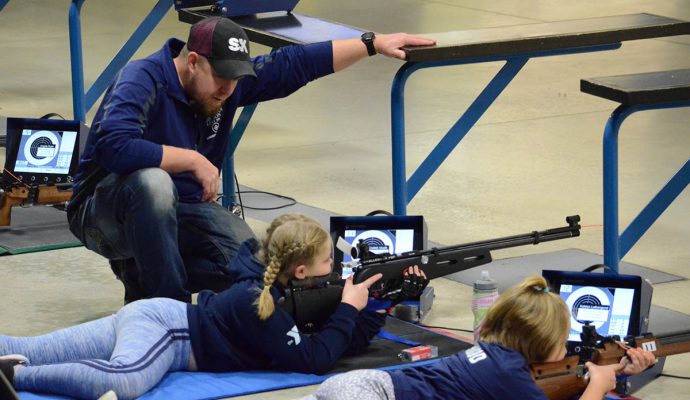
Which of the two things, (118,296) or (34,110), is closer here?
(118,296)

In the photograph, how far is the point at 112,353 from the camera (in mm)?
4156

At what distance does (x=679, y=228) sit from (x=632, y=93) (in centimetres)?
182

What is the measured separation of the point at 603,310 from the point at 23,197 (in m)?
3.04

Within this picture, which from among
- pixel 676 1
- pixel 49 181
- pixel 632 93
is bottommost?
pixel 49 181

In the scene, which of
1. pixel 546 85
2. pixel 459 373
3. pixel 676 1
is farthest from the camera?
pixel 676 1

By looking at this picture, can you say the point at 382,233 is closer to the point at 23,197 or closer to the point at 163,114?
the point at 163,114

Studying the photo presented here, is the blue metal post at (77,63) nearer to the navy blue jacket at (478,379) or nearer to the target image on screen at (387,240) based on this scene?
the target image on screen at (387,240)

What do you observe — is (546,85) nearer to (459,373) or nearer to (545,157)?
(545,157)

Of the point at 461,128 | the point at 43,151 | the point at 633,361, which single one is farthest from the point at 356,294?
the point at 43,151

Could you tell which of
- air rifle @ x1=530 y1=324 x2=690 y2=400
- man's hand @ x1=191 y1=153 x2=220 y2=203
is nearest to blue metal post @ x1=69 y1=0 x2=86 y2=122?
man's hand @ x1=191 y1=153 x2=220 y2=203

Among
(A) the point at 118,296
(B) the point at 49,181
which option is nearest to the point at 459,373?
(A) the point at 118,296

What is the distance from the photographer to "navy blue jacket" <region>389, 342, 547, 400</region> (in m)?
3.46

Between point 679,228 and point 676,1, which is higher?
point 676,1

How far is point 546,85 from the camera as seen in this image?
10.1m
